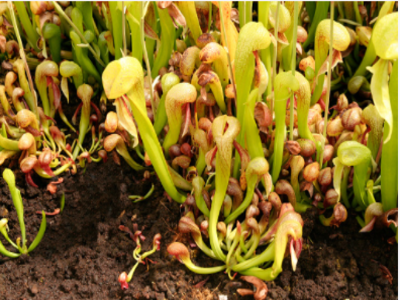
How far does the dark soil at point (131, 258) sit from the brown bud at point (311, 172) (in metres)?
0.13

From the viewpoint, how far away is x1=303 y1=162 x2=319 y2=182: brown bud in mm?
1130

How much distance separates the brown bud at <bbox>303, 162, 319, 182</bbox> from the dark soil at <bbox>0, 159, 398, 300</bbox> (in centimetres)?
13

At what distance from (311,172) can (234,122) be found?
0.26 m

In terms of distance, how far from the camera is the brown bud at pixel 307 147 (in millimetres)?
1145

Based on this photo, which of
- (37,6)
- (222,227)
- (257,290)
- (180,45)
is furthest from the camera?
(37,6)

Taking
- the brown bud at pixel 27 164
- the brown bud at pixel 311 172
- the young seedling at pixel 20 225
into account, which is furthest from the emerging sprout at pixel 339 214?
the brown bud at pixel 27 164

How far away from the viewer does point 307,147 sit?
1145 mm

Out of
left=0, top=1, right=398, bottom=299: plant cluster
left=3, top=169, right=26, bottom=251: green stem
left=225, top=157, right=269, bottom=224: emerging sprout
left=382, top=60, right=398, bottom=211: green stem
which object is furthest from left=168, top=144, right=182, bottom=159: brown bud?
left=382, top=60, right=398, bottom=211: green stem

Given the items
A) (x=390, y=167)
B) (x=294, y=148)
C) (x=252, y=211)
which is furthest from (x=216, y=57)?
(x=390, y=167)

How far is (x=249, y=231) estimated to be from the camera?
1.17 meters

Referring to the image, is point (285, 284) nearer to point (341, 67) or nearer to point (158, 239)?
point (158, 239)

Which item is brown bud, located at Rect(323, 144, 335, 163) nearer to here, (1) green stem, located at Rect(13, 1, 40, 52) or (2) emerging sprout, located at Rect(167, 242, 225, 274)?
(2) emerging sprout, located at Rect(167, 242, 225, 274)

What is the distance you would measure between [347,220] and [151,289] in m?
0.62

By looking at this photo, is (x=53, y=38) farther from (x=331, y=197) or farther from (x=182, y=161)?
(x=331, y=197)
